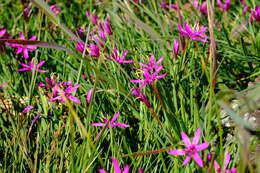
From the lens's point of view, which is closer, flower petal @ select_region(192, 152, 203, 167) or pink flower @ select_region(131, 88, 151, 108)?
flower petal @ select_region(192, 152, 203, 167)

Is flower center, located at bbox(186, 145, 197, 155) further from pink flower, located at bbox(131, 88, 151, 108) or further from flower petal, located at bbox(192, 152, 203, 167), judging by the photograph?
pink flower, located at bbox(131, 88, 151, 108)

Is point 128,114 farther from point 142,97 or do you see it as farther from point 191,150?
point 191,150

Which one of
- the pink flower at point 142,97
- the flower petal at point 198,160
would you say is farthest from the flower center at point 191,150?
the pink flower at point 142,97

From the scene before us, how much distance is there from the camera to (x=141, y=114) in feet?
4.66

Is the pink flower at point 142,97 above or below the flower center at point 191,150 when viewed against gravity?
above

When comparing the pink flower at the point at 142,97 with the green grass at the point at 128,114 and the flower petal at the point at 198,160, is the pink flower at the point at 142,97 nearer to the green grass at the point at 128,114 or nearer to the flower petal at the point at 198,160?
the green grass at the point at 128,114

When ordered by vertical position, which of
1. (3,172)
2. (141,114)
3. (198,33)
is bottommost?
(3,172)

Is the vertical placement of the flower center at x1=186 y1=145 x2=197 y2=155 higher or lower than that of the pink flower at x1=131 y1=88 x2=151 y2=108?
lower

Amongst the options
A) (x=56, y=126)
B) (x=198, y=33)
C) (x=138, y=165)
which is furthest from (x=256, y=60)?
(x=56, y=126)

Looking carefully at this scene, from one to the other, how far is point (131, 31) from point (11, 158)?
1.02 metres

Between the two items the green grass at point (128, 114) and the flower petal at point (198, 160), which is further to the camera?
the green grass at point (128, 114)

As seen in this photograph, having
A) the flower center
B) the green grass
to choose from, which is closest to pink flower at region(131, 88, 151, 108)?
the green grass

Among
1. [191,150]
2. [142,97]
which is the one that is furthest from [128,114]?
[191,150]

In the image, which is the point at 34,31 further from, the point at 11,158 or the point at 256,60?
the point at 256,60
